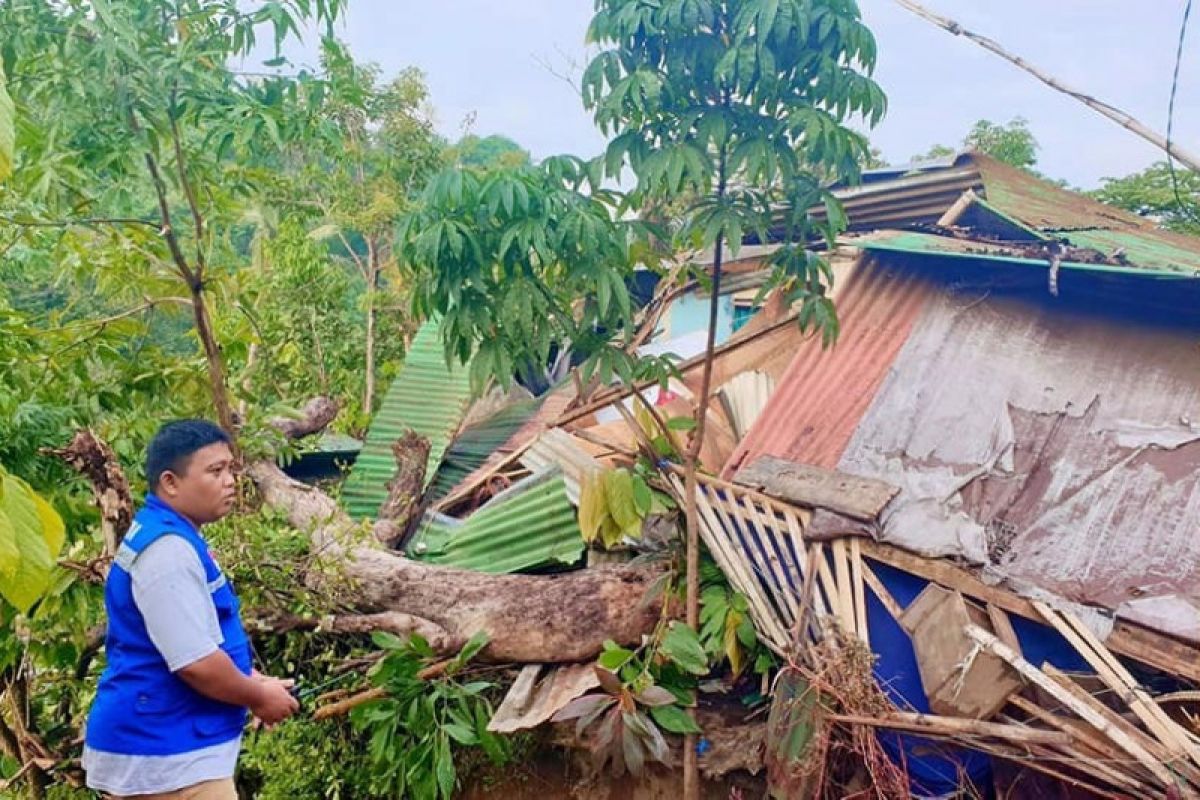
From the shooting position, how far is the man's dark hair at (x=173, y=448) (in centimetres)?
204

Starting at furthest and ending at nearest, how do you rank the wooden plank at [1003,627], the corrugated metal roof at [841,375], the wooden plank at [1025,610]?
the corrugated metal roof at [841,375], the wooden plank at [1003,627], the wooden plank at [1025,610]

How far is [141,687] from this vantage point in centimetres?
196

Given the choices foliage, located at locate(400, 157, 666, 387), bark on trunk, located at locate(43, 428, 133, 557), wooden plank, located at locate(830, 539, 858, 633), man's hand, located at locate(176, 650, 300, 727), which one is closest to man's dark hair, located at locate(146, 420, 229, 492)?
man's hand, located at locate(176, 650, 300, 727)

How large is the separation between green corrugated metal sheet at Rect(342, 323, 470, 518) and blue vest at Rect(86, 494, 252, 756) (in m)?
3.82

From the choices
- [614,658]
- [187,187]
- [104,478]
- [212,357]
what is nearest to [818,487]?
[614,658]

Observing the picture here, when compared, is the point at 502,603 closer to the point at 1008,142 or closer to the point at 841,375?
the point at 841,375

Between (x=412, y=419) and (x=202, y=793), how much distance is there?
15.3 feet

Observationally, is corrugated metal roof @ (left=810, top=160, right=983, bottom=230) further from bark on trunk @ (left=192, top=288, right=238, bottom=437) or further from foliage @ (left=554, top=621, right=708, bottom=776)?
bark on trunk @ (left=192, top=288, right=238, bottom=437)

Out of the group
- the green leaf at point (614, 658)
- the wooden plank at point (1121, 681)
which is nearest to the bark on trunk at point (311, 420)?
the green leaf at point (614, 658)

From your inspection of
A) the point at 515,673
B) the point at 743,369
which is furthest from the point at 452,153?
the point at 515,673

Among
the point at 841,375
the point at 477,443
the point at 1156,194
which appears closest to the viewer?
the point at 841,375

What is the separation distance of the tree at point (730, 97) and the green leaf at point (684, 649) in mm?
391

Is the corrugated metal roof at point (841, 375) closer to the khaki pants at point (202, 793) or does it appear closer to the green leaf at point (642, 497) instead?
the green leaf at point (642, 497)

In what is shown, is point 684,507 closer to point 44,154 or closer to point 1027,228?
point 1027,228
